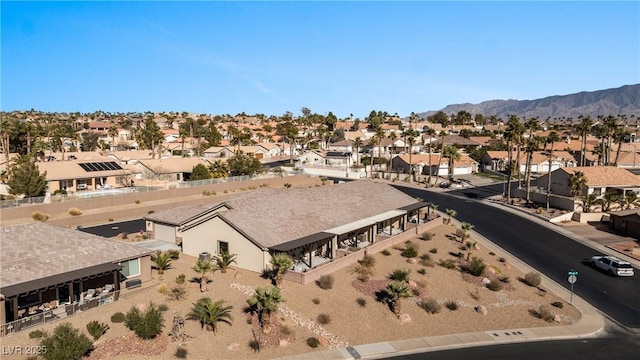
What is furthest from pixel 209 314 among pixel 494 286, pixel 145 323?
pixel 494 286

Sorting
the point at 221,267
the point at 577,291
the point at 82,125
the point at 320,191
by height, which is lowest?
the point at 577,291

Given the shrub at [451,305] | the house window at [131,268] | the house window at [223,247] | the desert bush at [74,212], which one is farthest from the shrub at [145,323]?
the desert bush at [74,212]

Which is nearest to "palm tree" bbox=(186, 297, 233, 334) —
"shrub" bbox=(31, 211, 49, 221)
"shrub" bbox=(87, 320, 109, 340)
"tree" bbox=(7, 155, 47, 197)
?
"shrub" bbox=(87, 320, 109, 340)

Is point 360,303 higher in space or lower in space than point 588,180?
lower

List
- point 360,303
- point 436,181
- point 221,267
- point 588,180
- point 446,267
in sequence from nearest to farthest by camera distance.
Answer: point 360,303 → point 221,267 → point 446,267 → point 588,180 → point 436,181

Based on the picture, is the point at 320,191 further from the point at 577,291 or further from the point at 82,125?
Result: the point at 82,125

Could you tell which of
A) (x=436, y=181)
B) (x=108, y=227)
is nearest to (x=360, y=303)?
(x=108, y=227)

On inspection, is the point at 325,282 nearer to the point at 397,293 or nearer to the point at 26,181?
the point at 397,293
